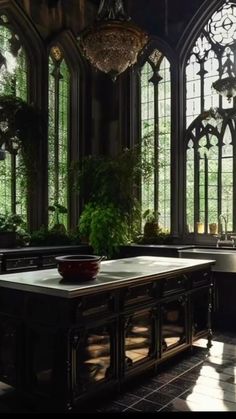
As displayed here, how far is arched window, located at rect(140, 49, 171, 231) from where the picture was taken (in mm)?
6672

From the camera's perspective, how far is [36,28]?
20.3 ft

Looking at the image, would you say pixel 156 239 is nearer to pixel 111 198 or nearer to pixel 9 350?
pixel 111 198

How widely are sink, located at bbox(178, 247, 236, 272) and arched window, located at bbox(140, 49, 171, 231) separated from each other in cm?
141

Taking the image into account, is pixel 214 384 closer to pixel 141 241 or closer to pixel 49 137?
pixel 141 241

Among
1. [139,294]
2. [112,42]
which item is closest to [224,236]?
[139,294]

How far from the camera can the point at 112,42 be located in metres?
3.14

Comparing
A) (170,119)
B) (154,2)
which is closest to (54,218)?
(170,119)

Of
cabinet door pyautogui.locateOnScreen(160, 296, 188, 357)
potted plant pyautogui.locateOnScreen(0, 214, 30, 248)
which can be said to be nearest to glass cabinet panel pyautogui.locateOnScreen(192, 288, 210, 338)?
cabinet door pyautogui.locateOnScreen(160, 296, 188, 357)

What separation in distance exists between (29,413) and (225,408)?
1238 millimetres

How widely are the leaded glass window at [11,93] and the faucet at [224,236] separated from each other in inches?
107

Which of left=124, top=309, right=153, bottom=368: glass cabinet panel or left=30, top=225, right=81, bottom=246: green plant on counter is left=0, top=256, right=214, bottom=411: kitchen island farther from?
left=30, top=225, right=81, bottom=246: green plant on counter

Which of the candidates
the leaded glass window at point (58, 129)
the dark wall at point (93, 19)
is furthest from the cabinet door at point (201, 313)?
the dark wall at point (93, 19)

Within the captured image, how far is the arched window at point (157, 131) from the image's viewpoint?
667 centimetres

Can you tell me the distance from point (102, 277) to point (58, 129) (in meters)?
4.22
